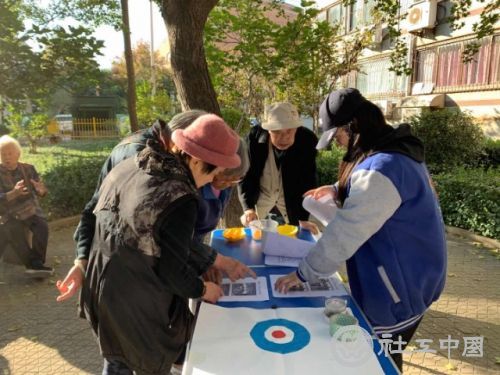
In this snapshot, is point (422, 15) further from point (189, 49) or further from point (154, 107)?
point (189, 49)

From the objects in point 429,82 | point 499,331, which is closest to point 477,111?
point 429,82

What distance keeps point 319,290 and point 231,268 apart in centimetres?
42

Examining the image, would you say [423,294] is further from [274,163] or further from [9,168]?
[9,168]

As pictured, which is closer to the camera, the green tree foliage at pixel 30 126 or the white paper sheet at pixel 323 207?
the white paper sheet at pixel 323 207

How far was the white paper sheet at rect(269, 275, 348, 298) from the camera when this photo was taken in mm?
1760

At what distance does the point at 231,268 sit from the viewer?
1803 mm

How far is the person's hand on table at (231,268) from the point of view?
Result: 1768 mm

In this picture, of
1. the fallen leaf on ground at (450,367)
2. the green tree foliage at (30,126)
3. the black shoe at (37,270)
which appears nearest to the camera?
the fallen leaf on ground at (450,367)

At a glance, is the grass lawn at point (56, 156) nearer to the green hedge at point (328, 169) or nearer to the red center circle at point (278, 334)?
the green hedge at point (328, 169)

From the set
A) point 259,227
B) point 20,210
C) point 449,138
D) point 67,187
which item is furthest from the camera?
point 449,138

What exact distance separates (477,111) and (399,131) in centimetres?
1297

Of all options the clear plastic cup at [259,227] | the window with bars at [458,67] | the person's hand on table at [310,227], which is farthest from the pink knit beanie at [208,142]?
the window with bars at [458,67]

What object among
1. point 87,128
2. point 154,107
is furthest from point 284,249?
point 87,128

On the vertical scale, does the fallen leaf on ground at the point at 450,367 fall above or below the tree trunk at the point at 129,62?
below
